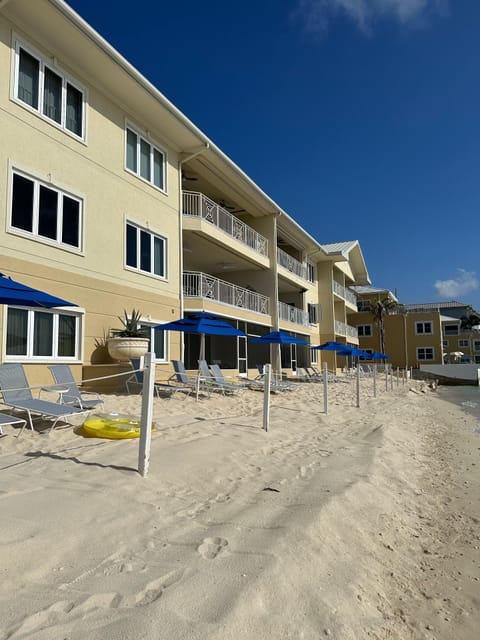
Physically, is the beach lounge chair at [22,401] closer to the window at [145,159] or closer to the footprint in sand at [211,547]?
the footprint in sand at [211,547]

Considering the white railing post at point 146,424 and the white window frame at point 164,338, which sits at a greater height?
the white window frame at point 164,338

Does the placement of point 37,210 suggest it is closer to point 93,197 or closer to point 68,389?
point 93,197

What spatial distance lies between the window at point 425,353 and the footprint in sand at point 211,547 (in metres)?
51.8

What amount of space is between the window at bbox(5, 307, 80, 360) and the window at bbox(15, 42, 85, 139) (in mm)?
4668

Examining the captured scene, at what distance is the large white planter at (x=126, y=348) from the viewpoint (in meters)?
11.6

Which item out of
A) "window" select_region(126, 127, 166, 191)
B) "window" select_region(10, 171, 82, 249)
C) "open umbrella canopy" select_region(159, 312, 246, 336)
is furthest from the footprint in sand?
"window" select_region(126, 127, 166, 191)

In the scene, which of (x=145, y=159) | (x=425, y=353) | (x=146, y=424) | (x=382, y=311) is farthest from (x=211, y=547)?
(x=425, y=353)

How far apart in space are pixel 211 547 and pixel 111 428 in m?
3.61

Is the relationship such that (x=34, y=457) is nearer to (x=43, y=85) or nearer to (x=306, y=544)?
(x=306, y=544)

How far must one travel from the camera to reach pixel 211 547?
331cm

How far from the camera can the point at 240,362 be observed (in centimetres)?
2111

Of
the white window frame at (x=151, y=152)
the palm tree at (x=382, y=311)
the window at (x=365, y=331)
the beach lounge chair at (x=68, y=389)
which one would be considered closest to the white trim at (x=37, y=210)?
the white window frame at (x=151, y=152)

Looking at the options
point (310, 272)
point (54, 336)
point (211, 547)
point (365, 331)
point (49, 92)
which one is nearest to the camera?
point (211, 547)

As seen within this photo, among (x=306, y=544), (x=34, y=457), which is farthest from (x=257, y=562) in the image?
(x=34, y=457)
